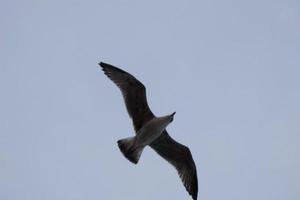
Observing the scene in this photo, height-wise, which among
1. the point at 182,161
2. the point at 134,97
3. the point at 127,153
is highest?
the point at 134,97

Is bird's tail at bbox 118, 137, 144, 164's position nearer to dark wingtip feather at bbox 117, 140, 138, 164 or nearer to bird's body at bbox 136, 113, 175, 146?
dark wingtip feather at bbox 117, 140, 138, 164

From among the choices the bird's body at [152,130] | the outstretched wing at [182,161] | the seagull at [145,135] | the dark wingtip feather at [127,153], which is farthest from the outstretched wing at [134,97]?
the outstretched wing at [182,161]

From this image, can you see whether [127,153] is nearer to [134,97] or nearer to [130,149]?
[130,149]

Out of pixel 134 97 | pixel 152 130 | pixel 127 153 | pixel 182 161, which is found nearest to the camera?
pixel 152 130

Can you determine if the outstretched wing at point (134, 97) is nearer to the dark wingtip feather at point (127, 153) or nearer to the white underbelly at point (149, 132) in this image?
the white underbelly at point (149, 132)

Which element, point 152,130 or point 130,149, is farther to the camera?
point 130,149

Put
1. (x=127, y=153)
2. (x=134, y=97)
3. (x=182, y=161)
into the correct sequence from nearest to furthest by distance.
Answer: (x=127, y=153), (x=134, y=97), (x=182, y=161)

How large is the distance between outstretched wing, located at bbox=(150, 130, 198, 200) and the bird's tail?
0.96m

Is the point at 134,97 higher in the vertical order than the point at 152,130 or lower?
higher

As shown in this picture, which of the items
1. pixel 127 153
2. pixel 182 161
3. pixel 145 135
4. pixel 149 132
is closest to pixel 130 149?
pixel 127 153

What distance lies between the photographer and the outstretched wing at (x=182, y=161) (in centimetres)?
1235

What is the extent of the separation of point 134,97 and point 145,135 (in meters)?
1.03

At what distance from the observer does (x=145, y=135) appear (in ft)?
36.9

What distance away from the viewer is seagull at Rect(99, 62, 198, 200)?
11289mm
